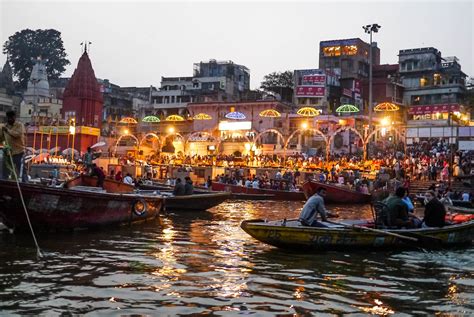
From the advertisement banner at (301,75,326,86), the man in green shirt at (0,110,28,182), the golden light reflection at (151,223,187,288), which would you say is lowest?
the golden light reflection at (151,223,187,288)

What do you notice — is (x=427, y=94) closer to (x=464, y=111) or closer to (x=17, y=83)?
(x=464, y=111)

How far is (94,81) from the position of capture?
52.8 metres

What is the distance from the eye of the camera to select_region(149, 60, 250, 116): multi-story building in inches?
2293

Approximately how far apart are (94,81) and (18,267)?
152 feet

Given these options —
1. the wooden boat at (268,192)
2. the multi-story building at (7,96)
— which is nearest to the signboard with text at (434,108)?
the wooden boat at (268,192)

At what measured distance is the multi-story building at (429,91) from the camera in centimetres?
4618

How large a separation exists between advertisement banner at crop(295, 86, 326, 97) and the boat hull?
110ft

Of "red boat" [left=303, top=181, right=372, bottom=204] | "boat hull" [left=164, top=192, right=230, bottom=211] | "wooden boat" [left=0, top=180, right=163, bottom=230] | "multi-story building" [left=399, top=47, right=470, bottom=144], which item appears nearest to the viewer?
"wooden boat" [left=0, top=180, right=163, bottom=230]

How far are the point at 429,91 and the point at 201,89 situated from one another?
984 inches

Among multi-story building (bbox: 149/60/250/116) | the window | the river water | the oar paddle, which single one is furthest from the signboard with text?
the river water

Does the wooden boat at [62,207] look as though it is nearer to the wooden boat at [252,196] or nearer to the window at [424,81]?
the wooden boat at [252,196]

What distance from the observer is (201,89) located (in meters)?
59.9

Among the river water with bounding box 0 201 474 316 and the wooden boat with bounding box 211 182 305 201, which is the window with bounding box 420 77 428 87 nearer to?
the wooden boat with bounding box 211 182 305 201

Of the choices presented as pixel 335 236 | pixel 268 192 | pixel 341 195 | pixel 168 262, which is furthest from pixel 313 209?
pixel 268 192
